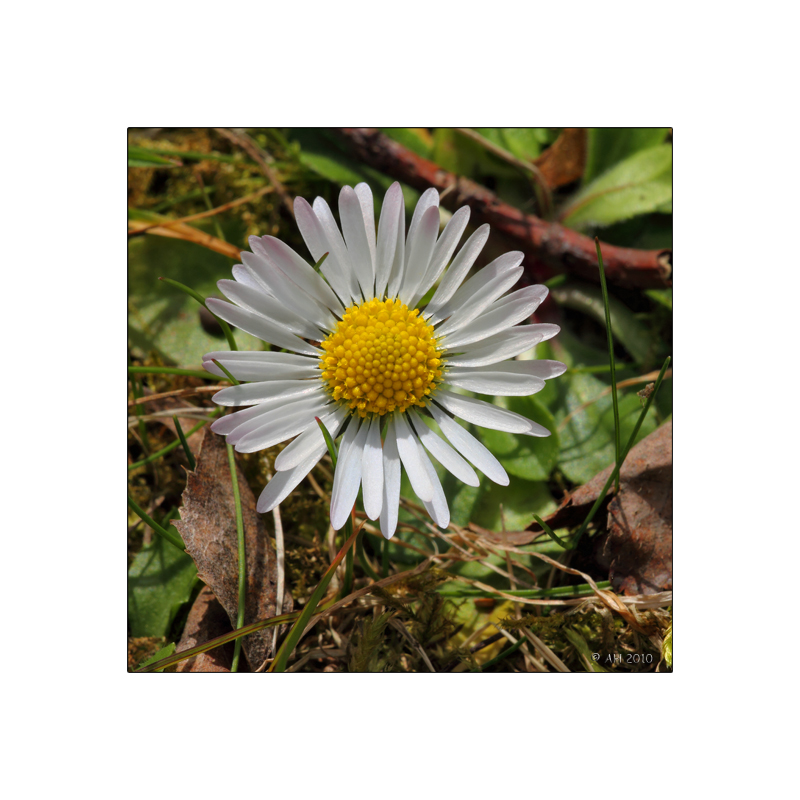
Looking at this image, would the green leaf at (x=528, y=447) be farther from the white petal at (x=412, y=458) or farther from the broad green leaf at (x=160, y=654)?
the broad green leaf at (x=160, y=654)

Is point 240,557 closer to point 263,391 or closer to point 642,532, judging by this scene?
point 263,391

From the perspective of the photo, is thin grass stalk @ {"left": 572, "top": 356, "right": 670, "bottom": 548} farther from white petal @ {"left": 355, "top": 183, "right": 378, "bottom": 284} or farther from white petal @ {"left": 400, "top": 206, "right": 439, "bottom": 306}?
Answer: white petal @ {"left": 355, "top": 183, "right": 378, "bottom": 284}

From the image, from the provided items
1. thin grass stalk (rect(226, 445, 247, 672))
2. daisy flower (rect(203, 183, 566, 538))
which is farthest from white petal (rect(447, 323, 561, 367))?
thin grass stalk (rect(226, 445, 247, 672))

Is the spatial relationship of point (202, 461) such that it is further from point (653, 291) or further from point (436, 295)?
point (653, 291)

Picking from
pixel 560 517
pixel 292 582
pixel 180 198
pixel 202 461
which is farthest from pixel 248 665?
pixel 180 198

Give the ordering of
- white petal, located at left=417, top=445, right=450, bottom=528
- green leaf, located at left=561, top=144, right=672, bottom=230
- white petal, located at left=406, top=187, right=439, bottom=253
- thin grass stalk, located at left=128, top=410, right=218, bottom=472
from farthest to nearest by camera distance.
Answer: green leaf, located at left=561, top=144, right=672, bottom=230 → thin grass stalk, located at left=128, top=410, right=218, bottom=472 → white petal, located at left=406, top=187, right=439, bottom=253 → white petal, located at left=417, top=445, right=450, bottom=528

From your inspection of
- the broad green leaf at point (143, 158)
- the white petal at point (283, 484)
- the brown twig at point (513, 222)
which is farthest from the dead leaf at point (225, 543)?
the brown twig at point (513, 222)
